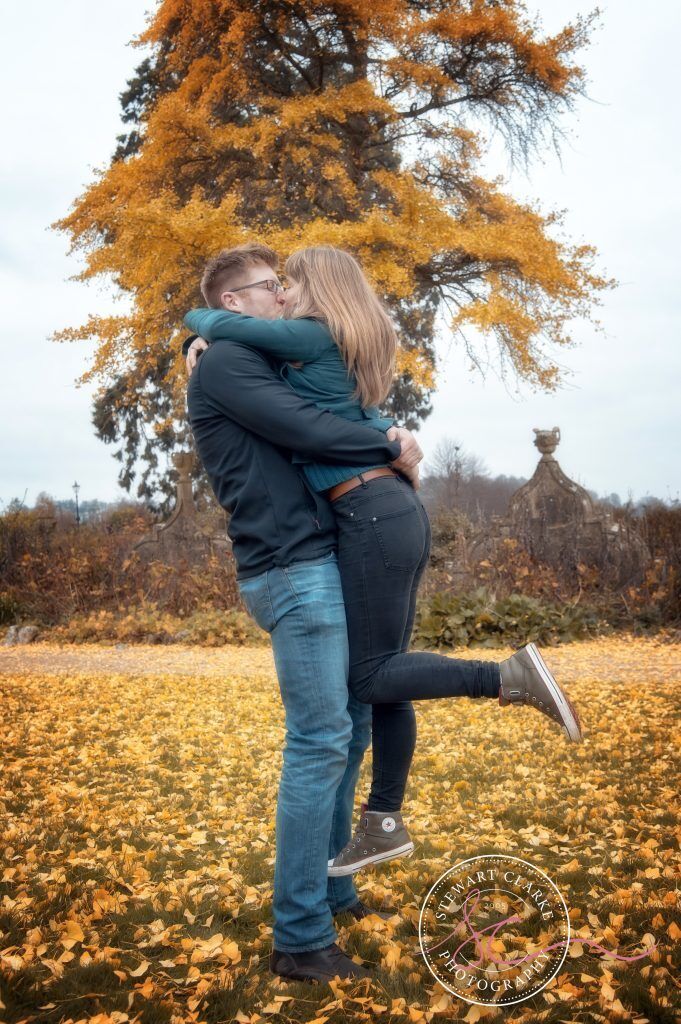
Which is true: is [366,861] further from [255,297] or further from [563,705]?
[255,297]

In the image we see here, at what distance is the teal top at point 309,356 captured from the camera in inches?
80.2

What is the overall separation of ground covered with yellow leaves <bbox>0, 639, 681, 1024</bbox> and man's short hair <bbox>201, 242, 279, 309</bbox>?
1771mm

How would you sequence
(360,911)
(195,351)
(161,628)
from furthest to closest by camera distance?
(161,628) < (360,911) < (195,351)

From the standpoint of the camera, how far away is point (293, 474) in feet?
6.75

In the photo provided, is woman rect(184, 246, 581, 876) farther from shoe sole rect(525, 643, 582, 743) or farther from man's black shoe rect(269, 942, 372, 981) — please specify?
man's black shoe rect(269, 942, 372, 981)

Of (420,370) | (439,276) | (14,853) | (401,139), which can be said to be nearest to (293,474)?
(14,853)

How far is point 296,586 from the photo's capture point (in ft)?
6.44

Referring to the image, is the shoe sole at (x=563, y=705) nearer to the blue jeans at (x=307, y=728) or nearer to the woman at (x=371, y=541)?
the woman at (x=371, y=541)

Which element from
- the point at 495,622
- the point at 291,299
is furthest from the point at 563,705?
the point at 495,622

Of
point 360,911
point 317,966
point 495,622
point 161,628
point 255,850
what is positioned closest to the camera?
point 317,966

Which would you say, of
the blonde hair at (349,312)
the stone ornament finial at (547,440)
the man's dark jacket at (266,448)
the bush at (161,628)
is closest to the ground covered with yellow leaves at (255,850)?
the man's dark jacket at (266,448)

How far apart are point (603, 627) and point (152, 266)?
901cm

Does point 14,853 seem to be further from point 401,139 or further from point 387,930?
point 401,139

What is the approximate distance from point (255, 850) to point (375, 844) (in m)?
0.98
